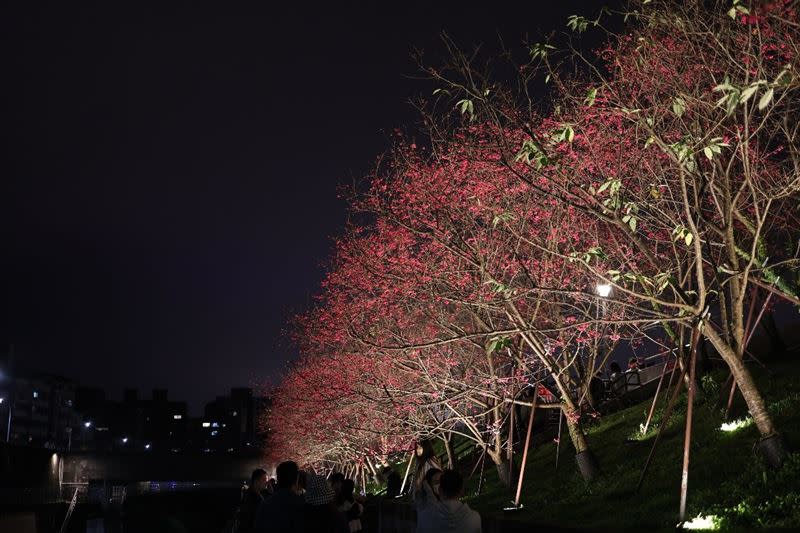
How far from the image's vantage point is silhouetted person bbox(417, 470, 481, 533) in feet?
22.3

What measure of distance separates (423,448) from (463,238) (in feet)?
22.6

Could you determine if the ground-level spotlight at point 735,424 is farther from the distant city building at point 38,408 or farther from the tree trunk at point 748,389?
the distant city building at point 38,408

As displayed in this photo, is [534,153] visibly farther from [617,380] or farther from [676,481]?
[617,380]

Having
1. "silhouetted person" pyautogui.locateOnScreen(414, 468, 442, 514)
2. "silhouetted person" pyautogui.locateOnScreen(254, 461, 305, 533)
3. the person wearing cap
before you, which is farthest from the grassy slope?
"silhouetted person" pyautogui.locateOnScreen(254, 461, 305, 533)

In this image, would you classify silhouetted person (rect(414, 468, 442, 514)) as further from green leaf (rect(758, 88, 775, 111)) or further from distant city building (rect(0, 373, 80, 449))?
distant city building (rect(0, 373, 80, 449))

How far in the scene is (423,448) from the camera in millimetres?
11680

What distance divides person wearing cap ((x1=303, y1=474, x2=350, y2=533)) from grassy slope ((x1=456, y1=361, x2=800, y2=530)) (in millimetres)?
4736

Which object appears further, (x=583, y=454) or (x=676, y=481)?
(x=583, y=454)

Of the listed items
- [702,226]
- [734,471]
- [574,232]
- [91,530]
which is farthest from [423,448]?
[91,530]

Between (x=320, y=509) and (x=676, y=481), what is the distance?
9208mm

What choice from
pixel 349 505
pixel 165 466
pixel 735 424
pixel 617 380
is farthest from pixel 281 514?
pixel 165 466

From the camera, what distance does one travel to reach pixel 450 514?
6820 mm

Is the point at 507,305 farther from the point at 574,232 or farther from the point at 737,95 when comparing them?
the point at 737,95

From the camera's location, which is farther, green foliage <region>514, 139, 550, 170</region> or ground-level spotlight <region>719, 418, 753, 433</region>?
ground-level spotlight <region>719, 418, 753, 433</region>
